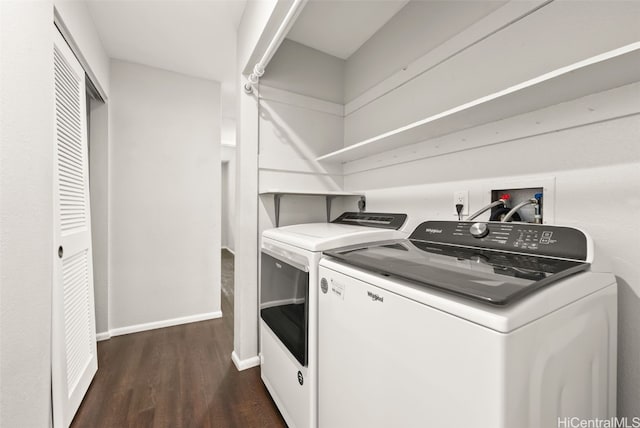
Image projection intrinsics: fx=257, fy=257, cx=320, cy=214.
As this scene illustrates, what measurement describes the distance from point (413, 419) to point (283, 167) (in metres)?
1.78

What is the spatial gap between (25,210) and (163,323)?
202 cm

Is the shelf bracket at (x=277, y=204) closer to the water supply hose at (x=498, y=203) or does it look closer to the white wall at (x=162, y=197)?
the white wall at (x=162, y=197)

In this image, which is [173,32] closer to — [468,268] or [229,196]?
[468,268]

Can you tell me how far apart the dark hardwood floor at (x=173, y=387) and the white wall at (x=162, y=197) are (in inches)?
15.5

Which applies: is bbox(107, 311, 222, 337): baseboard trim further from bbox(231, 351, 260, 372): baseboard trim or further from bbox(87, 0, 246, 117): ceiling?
bbox(87, 0, 246, 117): ceiling

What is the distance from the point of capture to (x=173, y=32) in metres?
2.15

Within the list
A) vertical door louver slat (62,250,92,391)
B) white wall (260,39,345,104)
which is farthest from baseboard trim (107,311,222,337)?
white wall (260,39,345,104)

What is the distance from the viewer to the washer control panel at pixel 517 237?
0.87 m

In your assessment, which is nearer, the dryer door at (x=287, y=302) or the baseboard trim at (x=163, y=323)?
the dryer door at (x=287, y=302)

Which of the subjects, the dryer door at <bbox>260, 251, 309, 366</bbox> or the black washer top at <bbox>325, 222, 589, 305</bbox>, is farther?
the dryer door at <bbox>260, 251, 309, 366</bbox>

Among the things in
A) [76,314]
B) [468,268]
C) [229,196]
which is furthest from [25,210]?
[229,196]

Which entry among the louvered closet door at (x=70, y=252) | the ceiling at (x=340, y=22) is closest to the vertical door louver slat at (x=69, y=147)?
the louvered closet door at (x=70, y=252)

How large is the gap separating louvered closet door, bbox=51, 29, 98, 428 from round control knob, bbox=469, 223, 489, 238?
79.3 inches

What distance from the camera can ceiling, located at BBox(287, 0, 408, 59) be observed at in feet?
5.86
